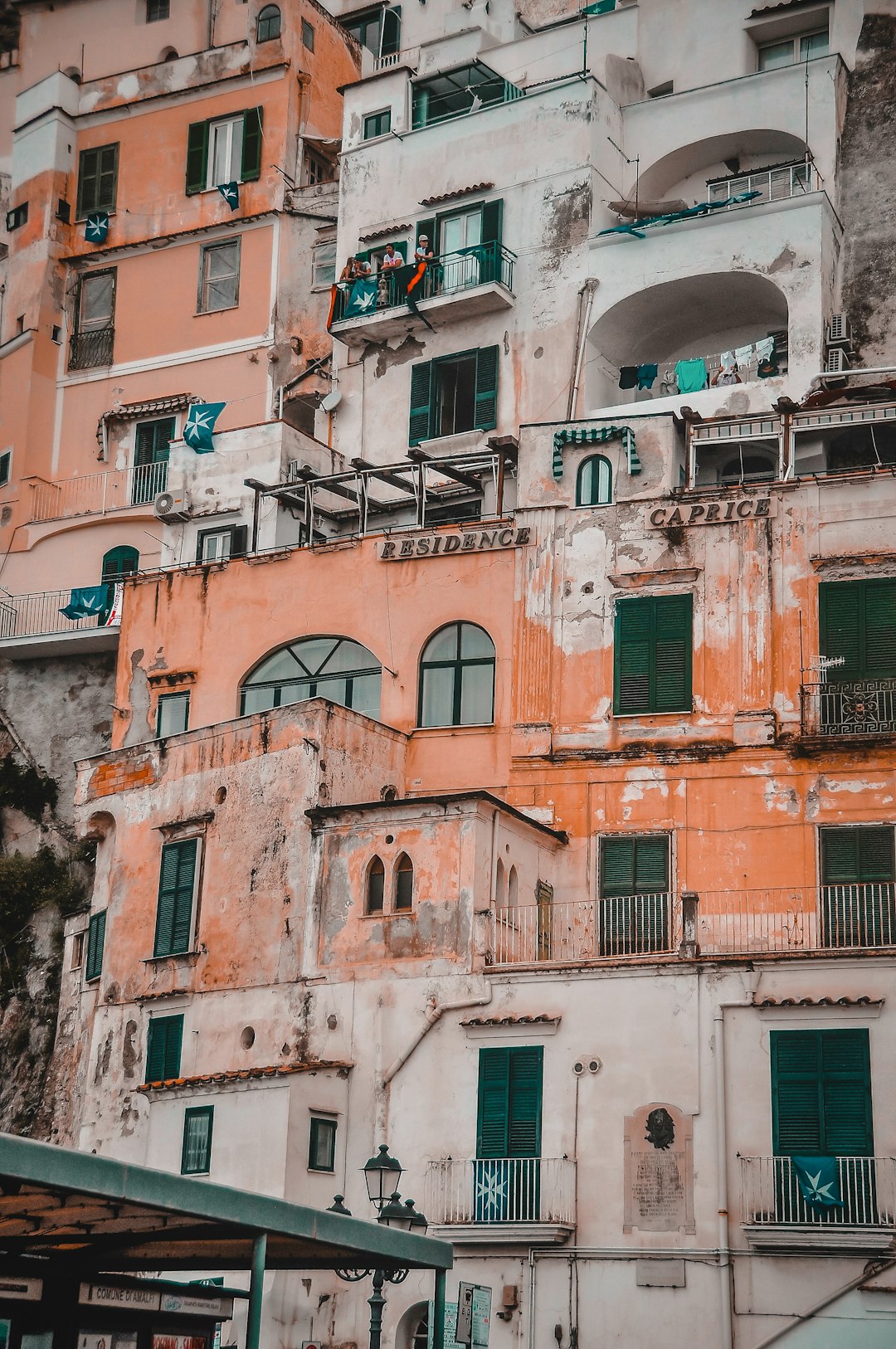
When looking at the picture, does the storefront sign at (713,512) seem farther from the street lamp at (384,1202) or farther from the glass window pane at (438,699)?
the street lamp at (384,1202)

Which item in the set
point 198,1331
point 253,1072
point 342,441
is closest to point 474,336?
point 342,441

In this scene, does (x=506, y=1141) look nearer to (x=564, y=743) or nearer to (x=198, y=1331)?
(x=564, y=743)

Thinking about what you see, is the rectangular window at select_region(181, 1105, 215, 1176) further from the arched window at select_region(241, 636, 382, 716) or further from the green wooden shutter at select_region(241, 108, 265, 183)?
the green wooden shutter at select_region(241, 108, 265, 183)

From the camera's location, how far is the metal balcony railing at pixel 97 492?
161 feet

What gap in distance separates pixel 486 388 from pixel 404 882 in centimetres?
1417

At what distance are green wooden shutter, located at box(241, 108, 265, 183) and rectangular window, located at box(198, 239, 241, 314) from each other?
1840 millimetres

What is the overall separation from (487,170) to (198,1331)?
103 feet

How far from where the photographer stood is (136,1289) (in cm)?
1795

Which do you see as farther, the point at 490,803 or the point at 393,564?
the point at 393,564

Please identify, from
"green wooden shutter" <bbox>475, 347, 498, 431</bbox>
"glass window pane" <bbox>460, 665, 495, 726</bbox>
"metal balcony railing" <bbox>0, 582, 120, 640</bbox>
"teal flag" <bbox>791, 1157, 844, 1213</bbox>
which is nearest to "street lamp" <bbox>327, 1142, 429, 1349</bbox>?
"teal flag" <bbox>791, 1157, 844, 1213</bbox>

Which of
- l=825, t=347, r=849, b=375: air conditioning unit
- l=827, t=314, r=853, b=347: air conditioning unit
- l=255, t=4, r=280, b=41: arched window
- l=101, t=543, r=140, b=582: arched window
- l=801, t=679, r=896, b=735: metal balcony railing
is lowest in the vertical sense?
l=801, t=679, r=896, b=735: metal balcony railing

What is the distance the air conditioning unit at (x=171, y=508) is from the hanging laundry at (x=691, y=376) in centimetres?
1118

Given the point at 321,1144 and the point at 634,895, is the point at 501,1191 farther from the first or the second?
the point at 634,895

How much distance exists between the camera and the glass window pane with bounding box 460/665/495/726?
121 ft
